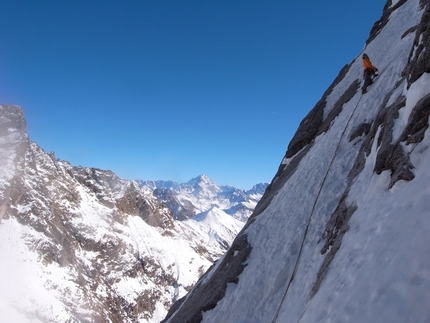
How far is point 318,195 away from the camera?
16.6 m

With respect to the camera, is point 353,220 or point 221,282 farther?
point 221,282

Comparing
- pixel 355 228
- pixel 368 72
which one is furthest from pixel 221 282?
pixel 368 72

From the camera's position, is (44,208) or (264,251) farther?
(44,208)

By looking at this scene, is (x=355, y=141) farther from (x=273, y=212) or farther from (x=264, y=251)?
(x=264, y=251)

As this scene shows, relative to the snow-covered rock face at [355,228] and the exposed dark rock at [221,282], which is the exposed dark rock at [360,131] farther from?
the exposed dark rock at [221,282]

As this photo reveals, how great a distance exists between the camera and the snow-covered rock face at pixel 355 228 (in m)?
6.27

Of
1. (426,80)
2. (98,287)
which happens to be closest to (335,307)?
(426,80)

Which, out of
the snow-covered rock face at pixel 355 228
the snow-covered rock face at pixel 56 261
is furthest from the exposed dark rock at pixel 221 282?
the snow-covered rock face at pixel 56 261

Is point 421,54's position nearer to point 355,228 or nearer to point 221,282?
point 355,228

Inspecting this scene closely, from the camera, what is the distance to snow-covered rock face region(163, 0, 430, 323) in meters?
6.27

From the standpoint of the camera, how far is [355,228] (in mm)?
9656

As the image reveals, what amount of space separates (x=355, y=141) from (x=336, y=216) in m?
6.97

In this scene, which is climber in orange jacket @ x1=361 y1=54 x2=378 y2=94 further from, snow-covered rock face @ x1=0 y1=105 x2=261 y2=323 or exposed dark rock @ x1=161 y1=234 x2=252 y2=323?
snow-covered rock face @ x1=0 y1=105 x2=261 y2=323

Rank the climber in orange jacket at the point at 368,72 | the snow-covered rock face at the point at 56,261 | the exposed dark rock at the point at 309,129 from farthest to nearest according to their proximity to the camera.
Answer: the snow-covered rock face at the point at 56,261
the exposed dark rock at the point at 309,129
the climber in orange jacket at the point at 368,72
